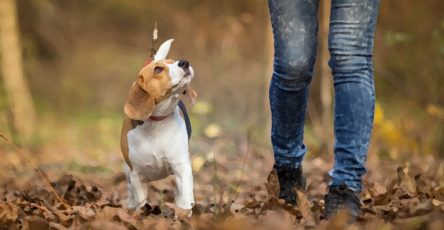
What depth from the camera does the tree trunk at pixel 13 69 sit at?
12.8m

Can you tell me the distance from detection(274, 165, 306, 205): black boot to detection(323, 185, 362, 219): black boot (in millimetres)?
498

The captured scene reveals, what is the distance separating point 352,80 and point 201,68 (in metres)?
10.9

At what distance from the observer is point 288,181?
4.20 meters

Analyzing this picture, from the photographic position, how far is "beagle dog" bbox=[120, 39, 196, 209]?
414cm

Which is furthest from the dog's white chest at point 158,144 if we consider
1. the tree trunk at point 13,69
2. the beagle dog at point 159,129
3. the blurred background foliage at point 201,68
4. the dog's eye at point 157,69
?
the tree trunk at point 13,69

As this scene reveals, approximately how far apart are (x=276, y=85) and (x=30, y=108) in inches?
429

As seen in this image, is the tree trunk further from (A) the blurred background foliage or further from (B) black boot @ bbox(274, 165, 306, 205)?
(B) black boot @ bbox(274, 165, 306, 205)

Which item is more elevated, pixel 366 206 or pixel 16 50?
pixel 16 50

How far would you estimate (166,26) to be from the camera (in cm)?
1691

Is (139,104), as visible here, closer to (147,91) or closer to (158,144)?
(147,91)

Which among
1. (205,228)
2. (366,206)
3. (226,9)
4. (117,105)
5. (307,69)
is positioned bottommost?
(205,228)

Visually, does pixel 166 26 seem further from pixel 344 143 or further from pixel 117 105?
pixel 344 143

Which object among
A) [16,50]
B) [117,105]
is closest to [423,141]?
[16,50]

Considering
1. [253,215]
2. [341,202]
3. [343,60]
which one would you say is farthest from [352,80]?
[253,215]
